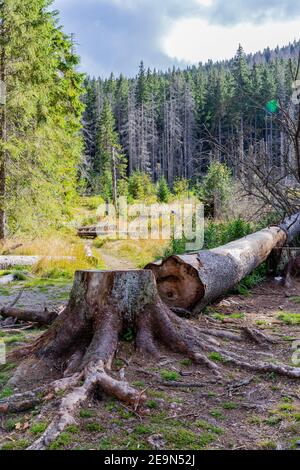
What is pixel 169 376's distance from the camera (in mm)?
3109

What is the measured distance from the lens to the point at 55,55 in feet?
57.7

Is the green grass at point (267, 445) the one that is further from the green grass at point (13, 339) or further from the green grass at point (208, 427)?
the green grass at point (13, 339)

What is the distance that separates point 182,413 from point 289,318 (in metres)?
3.13

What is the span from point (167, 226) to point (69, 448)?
54.4ft

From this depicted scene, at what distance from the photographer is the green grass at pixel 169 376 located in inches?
121

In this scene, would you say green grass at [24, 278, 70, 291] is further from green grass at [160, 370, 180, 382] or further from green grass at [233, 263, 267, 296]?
green grass at [160, 370, 180, 382]

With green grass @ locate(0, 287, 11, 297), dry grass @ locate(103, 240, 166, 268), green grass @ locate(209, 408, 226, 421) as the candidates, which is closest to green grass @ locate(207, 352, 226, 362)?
green grass @ locate(209, 408, 226, 421)

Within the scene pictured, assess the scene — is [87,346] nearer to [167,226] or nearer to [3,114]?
[3,114]

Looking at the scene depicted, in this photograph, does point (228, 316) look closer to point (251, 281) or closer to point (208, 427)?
point (251, 281)

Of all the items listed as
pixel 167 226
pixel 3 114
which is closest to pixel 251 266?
pixel 3 114

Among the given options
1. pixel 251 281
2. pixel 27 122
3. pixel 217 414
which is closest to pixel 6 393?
pixel 217 414

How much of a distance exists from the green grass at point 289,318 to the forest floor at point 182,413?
115 centimetres

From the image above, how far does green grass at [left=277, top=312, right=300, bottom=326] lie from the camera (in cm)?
513

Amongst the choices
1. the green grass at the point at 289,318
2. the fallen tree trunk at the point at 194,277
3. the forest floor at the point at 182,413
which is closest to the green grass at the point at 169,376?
the forest floor at the point at 182,413
